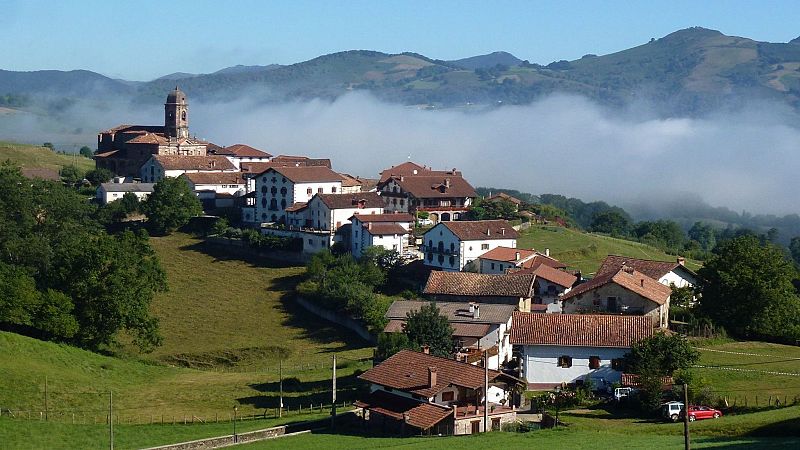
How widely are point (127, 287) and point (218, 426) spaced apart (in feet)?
57.0

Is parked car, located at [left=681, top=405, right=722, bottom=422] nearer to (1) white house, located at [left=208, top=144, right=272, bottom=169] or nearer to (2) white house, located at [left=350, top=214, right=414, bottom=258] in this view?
(2) white house, located at [left=350, top=214, right=414, bottom=258]

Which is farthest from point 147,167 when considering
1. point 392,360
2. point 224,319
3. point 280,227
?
point 392,360

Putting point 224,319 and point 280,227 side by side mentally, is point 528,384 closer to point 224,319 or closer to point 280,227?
point 224,319

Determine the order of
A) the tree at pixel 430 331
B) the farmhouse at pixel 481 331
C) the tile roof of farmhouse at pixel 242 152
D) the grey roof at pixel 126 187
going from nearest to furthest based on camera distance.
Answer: the tree at pixel 430 331, the farmhouse at pixel 481 331, the grey roof at pixel 126 187, the tile roof of farmhouse at pixel 242 152

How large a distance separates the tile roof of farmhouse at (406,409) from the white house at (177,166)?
53961 millimetres

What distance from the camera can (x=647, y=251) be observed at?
8188 cm

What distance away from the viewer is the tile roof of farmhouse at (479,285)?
176 ft

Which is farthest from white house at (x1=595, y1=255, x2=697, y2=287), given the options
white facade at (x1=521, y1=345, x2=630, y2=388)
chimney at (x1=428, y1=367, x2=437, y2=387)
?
chimney at (x1=428, y1=367, x2=437, y2=387)

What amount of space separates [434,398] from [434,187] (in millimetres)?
45337

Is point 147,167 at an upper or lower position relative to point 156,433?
upper

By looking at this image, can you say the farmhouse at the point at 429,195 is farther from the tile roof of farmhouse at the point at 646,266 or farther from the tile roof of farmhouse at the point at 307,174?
the tile roof of farmhouse at the point at 646,266

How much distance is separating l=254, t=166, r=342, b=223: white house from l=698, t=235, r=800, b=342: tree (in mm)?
34680

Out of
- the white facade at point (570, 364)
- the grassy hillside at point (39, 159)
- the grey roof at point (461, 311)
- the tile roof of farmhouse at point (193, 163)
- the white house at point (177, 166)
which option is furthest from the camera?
the grassy hillside at point (39, 159)

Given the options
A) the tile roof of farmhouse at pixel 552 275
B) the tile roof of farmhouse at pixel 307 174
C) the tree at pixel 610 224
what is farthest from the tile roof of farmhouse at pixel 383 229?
the tree at pixel 610 224
